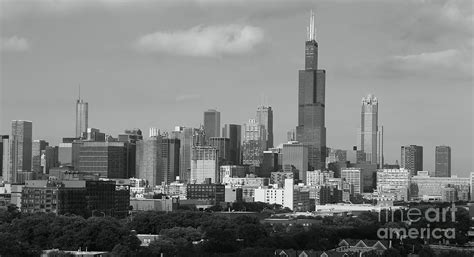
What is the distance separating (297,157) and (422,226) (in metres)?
121

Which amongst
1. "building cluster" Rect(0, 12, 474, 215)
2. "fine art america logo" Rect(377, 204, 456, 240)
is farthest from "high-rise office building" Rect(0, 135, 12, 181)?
"fine art america logo" Rect(377, 204, 456, 240)

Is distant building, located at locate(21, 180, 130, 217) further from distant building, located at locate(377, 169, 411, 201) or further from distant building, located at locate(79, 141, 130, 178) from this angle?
distant building, located at locate(377, 169, 411, 201)

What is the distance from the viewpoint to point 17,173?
15725cm

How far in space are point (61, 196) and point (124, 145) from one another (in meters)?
80.9

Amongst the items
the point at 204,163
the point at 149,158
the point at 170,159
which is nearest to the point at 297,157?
the point at 204,163

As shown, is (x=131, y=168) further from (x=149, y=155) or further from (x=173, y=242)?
(x=173, y=242)

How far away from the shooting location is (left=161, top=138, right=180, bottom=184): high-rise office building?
174625 millimetres

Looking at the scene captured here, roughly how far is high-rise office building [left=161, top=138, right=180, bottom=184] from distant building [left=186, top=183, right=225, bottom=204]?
4870 cm

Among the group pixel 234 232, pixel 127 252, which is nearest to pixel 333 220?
pixel 234 232

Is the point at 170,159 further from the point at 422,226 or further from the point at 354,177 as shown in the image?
the point at 422,226

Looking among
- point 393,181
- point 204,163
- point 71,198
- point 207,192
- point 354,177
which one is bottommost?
point 71,198

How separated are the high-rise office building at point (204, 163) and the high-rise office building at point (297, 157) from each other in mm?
18434

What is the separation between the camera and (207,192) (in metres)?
124

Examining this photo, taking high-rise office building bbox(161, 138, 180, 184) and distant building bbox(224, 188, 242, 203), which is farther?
high-rise office building bbox(161, 138, 180, 184)
